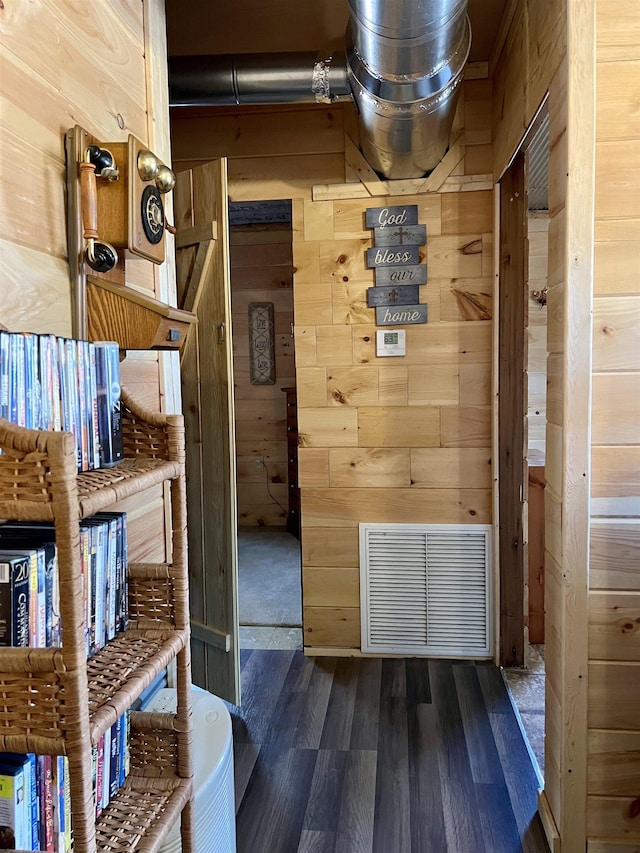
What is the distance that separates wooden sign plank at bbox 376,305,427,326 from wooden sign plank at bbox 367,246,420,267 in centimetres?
19

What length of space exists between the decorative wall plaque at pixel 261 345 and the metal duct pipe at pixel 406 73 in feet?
8.72

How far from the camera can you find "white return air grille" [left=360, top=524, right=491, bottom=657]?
108 inches

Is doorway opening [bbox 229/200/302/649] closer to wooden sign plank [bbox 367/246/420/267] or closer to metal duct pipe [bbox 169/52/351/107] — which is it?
wooden sign plank [bbox 367/246/420/267]

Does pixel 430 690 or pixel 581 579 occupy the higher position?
pixel 581 579

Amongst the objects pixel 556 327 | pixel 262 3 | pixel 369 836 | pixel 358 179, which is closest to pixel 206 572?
pixel 369 836

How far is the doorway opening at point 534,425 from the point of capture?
2.57 meters

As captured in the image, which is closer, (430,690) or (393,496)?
(430,690)

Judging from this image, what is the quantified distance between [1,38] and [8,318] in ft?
1.59

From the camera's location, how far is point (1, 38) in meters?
1.06

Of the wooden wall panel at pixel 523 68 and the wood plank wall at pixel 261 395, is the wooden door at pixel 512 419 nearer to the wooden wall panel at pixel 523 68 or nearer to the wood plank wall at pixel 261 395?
the wooden wall panel at pixel 523 68

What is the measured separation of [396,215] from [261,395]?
2.72m

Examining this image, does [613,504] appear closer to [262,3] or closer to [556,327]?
[556,327]

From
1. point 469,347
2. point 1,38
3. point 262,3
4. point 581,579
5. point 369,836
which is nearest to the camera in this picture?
point 1,38

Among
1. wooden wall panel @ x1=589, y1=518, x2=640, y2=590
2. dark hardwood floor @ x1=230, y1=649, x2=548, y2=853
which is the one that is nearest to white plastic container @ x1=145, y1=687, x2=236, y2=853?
dark hardwood floor @ x1=230, y1=649, x2=548, y2=853
